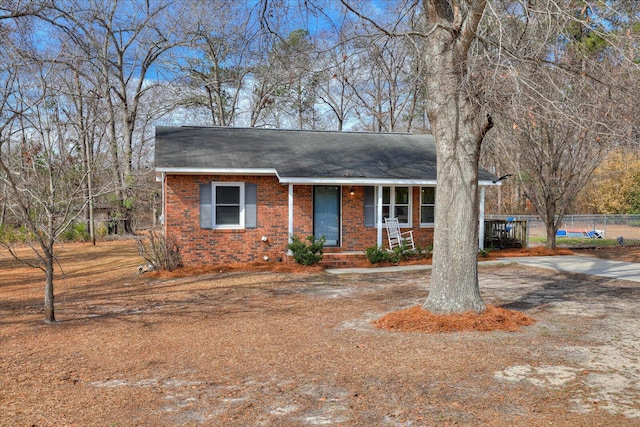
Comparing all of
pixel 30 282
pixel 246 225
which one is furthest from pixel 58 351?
pixel 246 225

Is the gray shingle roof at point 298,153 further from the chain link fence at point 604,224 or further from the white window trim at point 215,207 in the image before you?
the chain link fence at point 604,224

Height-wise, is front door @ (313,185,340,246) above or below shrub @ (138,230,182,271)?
above

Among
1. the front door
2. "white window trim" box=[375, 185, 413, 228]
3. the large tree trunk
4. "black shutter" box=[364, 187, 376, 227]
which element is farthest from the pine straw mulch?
"white window trim" box=[375, 185, 413, 228]

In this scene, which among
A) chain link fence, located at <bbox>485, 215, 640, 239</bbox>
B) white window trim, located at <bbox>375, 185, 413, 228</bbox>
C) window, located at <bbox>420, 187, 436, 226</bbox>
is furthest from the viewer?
chain link fence, located at <bbox>485, 215, 640, 239</bbox>

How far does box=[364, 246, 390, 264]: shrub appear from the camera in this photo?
47.7 feet

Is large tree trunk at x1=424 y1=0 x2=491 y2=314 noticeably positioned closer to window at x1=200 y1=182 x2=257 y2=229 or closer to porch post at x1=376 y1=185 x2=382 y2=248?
porch post at x1=376 y1=185 x2=382 y2=248

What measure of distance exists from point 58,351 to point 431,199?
12540 millimetres

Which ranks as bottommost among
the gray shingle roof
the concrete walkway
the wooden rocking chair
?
the concrete walkway

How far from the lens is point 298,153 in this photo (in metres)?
16.1

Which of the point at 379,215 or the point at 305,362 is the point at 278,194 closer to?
the point at 379,215

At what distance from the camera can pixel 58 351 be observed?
20.4ft

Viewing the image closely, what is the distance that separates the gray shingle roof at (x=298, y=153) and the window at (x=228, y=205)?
0.72 metres

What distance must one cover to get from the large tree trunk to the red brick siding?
7808 mm

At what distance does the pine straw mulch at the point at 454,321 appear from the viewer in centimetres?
707
